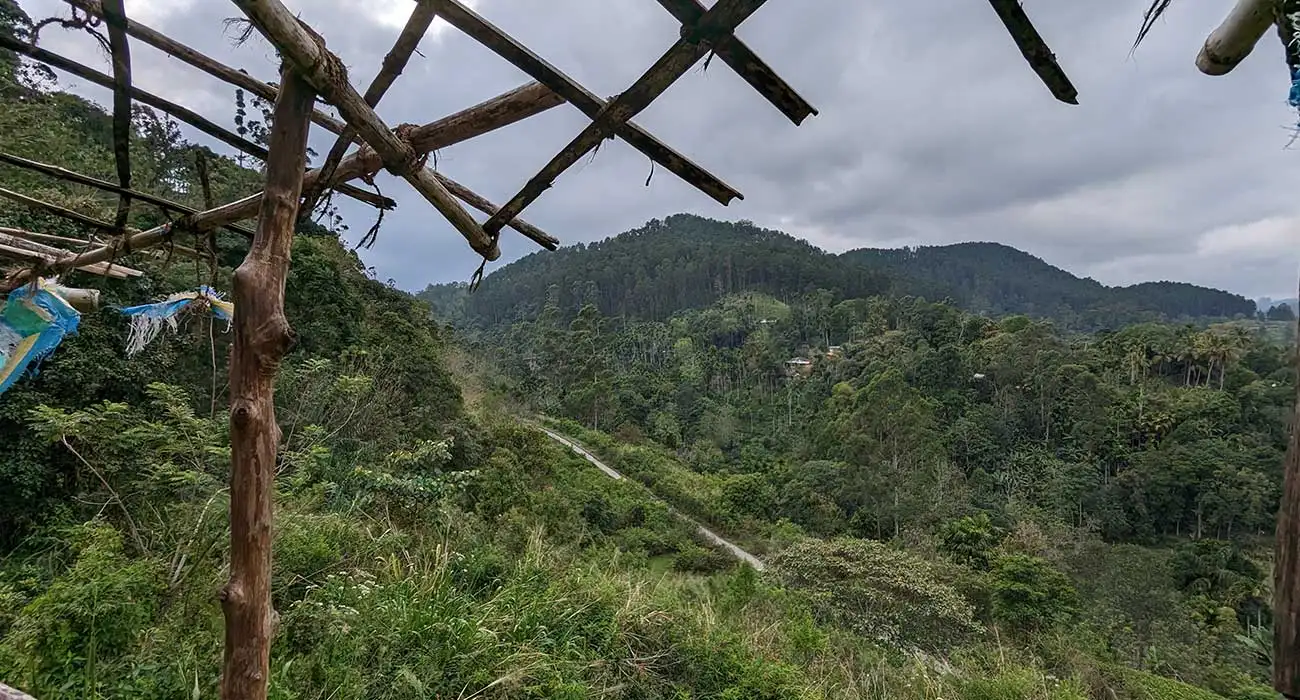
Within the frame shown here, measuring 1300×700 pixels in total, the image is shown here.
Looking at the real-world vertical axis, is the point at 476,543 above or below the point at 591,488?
above

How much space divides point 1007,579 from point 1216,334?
22107 millimetres

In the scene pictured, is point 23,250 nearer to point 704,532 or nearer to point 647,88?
point 647,88

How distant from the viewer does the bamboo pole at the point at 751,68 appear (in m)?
1.05

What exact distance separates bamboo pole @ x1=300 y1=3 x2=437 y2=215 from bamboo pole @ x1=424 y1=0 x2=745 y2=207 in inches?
2.5

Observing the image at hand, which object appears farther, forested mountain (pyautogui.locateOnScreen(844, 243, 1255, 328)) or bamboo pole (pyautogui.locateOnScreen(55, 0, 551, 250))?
forested mountain (pyautogui.locateOnScreen(844, 243, 1255, 328))

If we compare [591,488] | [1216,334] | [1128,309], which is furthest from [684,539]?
[1128,309]

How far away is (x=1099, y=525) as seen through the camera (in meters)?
21.1

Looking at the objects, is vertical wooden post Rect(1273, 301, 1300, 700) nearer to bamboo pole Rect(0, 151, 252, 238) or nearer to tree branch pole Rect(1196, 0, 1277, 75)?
tree branch pole Rect(1196, 0, 1277, 75)

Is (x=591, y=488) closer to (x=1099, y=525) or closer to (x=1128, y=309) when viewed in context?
(x=1099, y=525)

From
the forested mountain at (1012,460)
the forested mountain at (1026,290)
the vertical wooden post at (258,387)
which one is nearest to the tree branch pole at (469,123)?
the vertical wooden post at (258,387)

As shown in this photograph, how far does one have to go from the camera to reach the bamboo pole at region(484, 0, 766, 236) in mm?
1051

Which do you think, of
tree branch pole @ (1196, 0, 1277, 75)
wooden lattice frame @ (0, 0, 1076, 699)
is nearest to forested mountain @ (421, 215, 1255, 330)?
wooden lattice frame @ (0, 0, 1076, 699)

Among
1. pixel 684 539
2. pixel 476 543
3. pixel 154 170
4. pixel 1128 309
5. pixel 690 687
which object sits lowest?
pixel 684 539

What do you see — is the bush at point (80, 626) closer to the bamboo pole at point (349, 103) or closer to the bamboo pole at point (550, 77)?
the bamboo pole at point (349, 103)
